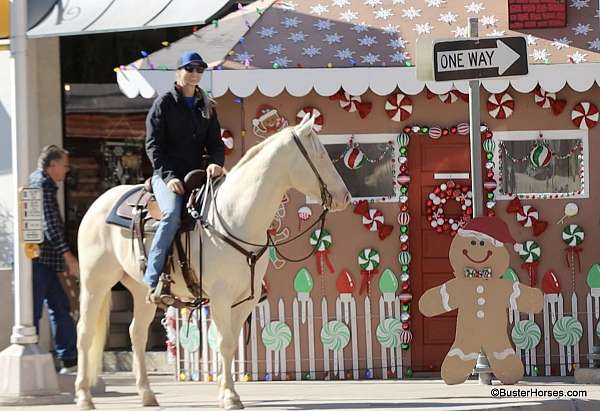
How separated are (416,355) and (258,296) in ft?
10.9

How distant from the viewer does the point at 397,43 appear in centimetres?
1237

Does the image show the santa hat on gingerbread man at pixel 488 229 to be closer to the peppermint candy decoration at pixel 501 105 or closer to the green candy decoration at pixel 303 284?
the peppermint candy decoration at pixel 501 105

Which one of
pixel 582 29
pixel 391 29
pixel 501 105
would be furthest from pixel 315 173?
pixel 582 29

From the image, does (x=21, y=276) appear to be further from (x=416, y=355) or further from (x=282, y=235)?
(x=416, y=355)

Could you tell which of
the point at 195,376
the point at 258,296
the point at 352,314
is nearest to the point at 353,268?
the point at 352,314

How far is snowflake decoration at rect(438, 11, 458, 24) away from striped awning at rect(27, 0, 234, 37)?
2.05m

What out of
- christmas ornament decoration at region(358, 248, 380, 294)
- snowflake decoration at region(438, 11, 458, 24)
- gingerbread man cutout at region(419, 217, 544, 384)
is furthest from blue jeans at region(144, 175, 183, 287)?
snowflake decoration at region(438, 11, 458, 24)

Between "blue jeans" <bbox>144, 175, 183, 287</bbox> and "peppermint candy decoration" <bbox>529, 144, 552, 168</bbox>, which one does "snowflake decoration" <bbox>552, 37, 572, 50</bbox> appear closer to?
"peppermint candy decoration" <bbox>529, 144, 552, 168</bbox>

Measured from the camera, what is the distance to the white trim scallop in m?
12.0

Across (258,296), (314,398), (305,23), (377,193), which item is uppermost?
(305,23)

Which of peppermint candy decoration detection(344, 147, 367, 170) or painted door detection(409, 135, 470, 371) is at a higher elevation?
peppermint candy decoration detection(344, 147, 367, 170)

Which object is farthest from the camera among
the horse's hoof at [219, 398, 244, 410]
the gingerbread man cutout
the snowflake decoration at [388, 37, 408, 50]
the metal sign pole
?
the snowflake decoration at [388, 37, 408, 50]

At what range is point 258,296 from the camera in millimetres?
9828

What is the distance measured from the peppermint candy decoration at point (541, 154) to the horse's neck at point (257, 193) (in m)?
3.72
